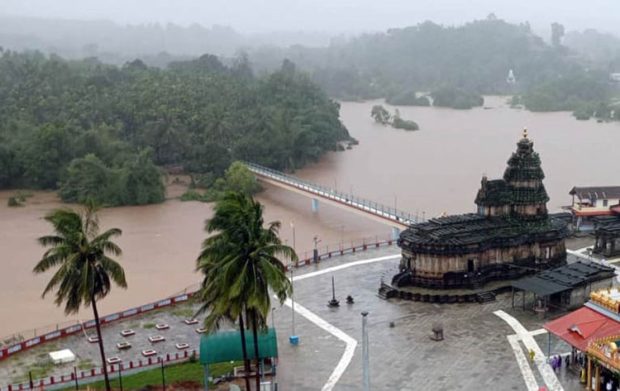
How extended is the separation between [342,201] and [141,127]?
1685 inches

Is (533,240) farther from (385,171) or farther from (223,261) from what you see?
(385,171)

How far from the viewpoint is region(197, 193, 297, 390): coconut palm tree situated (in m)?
29.7

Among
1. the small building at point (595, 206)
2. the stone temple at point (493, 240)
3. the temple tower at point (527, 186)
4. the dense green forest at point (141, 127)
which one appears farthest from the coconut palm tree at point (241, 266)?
the dense green forest at point (141, 127)

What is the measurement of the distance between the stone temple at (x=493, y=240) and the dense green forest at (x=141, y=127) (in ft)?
130

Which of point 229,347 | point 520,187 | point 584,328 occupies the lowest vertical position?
point 229,347

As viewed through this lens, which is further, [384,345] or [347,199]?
[347,199]

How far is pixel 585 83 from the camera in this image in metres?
161

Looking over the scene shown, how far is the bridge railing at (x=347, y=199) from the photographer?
63.3 m

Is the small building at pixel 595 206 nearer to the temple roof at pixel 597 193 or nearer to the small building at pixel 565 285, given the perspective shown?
the temple roof at pixel 597 193

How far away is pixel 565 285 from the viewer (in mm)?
43938

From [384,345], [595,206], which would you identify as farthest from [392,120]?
[384,345]

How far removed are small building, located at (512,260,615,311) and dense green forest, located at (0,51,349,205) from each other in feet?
151

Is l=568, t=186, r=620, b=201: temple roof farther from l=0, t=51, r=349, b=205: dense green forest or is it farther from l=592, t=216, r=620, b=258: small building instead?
l=0, t=51, r=349, b=205: dense green forest

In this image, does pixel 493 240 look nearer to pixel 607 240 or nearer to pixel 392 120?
pixel 607 240
